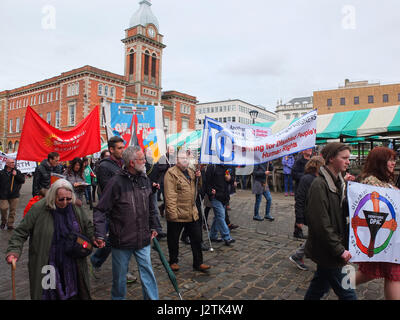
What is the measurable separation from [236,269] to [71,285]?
2.54m

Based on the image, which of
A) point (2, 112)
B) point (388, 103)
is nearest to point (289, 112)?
point (388, 103)

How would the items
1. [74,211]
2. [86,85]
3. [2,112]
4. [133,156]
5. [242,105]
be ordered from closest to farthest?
[74,211]
[133,156]
[86,85]
[2,112]
[242,105]

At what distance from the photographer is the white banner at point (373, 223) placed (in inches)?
99.7

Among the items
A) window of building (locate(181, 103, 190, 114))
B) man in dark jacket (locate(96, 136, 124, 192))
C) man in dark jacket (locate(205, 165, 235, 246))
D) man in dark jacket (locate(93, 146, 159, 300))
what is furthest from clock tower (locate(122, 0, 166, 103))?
man in dark jacket (locate(93, 146, 159, 300))

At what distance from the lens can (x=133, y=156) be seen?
305 cm

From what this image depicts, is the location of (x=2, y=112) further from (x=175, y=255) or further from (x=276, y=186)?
(x=175, y=255)

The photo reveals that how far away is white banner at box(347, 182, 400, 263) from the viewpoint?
8.31ft

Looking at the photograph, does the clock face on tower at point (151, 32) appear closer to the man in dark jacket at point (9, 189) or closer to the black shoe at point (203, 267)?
the man in dark jacket at point (9, 189)

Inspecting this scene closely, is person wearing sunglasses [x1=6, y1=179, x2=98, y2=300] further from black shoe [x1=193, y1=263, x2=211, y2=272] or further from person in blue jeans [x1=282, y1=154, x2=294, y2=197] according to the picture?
person in blue jeans [x1=282, y1=154, x2=294, y2=197]

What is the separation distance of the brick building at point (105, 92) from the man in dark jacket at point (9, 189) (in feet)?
132

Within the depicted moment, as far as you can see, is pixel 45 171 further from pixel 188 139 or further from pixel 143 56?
pixel 143 56

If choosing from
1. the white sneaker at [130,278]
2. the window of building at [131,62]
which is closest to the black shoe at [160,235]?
the white sneaker at [130,278]

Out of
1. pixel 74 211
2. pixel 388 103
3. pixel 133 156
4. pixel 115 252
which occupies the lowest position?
pixel 115 252

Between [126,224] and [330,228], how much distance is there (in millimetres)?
1975
